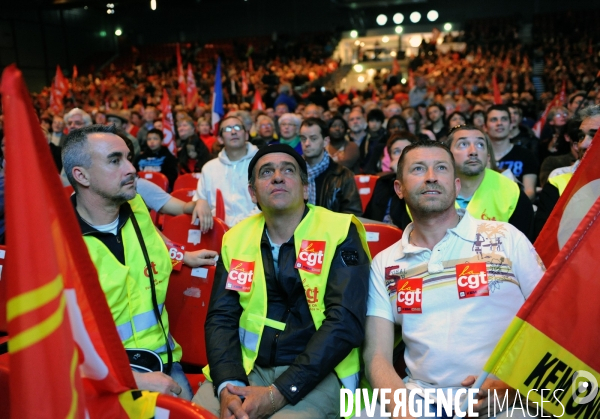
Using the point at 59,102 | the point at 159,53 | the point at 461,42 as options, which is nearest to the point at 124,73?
the point at 159,53

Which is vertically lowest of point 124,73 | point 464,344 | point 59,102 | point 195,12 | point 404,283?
point 464,344

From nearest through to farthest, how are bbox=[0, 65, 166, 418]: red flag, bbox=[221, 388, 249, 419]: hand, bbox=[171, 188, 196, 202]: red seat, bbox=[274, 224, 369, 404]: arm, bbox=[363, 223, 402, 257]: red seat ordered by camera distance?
bbox=[0, 65, 166, 418]: red flag
bbox=[221, 388, 249, 419]: hand
bbox=[274, 224, 369, 404]: arm
bbox=[363, 223, 402, 257]: red seat
bbox=[171, 188, 196, 202]: red seat

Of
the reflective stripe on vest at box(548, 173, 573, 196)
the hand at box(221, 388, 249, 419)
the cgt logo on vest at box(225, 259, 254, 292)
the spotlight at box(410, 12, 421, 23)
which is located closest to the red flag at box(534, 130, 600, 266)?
the reflective stripe on vest at box(548, 173, 573, 196)

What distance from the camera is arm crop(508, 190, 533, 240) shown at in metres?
3.30

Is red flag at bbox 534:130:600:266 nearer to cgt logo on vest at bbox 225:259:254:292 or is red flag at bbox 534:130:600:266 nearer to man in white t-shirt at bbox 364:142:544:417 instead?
man in white t-shirt at bbox 364:142:544:417

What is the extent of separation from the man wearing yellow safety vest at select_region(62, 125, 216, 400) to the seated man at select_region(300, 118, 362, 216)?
191 centimetres

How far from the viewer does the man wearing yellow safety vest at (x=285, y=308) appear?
2.03m

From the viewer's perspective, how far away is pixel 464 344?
6.46 ft

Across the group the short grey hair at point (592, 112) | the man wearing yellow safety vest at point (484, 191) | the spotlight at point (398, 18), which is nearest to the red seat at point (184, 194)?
the man wearing yellow safety vest at point (484, 191)

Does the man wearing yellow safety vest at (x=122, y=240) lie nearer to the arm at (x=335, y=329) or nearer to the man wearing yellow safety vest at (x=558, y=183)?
the arm at (x=335, y=329)

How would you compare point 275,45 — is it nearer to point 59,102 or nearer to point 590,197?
point 59,102

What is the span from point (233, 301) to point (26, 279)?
1.17 m

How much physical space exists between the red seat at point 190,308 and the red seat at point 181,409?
1.12 metres

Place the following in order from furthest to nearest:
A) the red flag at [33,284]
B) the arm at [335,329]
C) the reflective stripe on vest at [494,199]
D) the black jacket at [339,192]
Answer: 1. the black jacket at [339,192]
2. the reflective stripe on vest at [494,199]
3. the arm at [335,329]
4. the red flag at [33,284]
